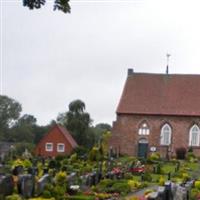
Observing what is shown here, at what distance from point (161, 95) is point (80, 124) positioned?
13204 mm

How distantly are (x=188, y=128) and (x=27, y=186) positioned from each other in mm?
36889

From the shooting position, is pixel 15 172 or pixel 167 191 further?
pixel 15 172

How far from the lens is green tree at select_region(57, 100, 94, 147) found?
6756cm

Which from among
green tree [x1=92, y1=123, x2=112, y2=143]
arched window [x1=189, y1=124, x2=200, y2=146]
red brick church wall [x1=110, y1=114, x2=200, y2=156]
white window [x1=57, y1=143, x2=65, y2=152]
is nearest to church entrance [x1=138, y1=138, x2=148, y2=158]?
red brick church wall [x1=110, y1=114, x2=200, y2=156]

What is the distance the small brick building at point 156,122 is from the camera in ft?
182

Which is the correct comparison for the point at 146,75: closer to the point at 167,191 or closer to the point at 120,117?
the point at 120,117

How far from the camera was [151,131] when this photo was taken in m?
56.2

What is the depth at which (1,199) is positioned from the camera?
17.7 m

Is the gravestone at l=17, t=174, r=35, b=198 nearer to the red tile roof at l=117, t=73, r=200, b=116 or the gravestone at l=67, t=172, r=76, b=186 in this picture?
the gravestone at l=67, t=172, r=76, b=186

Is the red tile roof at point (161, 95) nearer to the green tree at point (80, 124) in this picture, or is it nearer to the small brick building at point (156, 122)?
the small brick building at point (156, 122)

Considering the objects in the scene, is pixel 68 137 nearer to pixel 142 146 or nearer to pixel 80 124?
pixel 80 124

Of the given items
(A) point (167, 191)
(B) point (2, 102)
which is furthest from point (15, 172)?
(B) point (2, 102)

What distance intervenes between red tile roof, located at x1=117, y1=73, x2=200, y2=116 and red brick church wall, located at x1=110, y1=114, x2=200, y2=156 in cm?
57

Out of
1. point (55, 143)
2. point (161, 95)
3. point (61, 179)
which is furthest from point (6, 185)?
point (55, 143)
